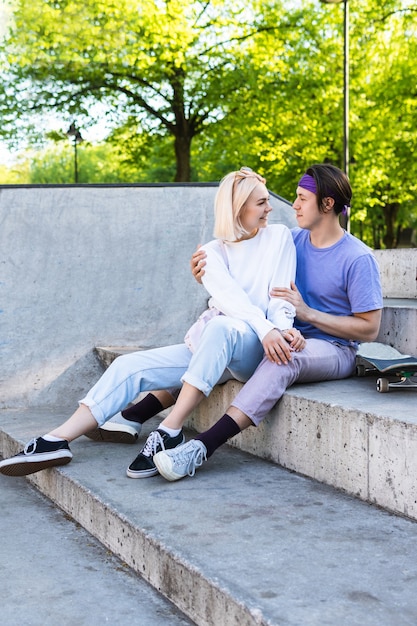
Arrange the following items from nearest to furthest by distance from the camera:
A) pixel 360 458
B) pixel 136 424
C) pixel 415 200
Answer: pixel 360 458, pixel 136 424, pixel 415 200

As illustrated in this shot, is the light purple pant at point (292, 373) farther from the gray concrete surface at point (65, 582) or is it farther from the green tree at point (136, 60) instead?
the green tree at point (136, 60)

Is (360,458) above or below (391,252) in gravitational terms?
below

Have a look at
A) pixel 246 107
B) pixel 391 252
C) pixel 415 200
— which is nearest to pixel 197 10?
pixel 246 107

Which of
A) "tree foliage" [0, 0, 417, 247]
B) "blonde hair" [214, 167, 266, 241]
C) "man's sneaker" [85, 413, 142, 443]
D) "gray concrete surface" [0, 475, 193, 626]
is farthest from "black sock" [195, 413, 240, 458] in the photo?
"tree foliage" [0, 0, 417, 247]

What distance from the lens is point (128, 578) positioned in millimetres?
2869

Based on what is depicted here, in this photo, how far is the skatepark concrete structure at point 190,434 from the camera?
2.39 m

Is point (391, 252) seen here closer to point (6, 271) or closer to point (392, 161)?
point (6, 271)

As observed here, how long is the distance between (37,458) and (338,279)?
5.48 ft

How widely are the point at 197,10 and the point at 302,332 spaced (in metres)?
19.1

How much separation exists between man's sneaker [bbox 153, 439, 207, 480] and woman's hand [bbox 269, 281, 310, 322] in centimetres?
84

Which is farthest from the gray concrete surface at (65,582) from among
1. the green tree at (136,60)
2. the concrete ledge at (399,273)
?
the green tree at (136,60)

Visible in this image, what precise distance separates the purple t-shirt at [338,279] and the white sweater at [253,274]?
0.39 ft

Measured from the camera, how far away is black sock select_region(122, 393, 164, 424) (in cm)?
432

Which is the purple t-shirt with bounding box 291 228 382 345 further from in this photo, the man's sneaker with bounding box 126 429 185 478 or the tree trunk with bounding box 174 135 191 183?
the tree trunk with bounding box 174 135 191 183
